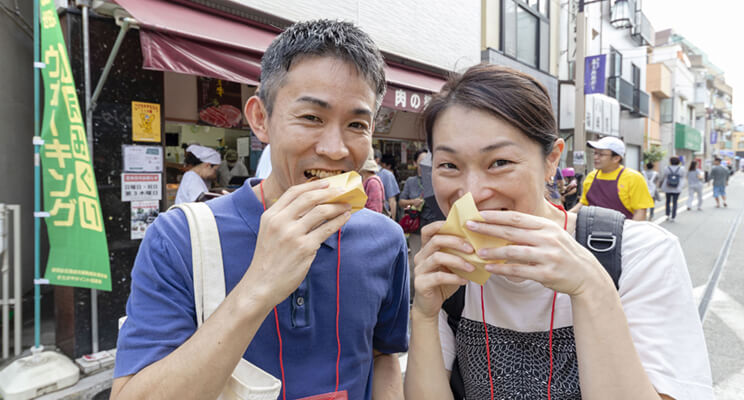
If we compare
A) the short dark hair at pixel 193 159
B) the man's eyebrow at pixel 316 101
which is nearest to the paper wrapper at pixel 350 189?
the man's eyebrow at pixel 316 101

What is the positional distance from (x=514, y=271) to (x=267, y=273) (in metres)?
0.70

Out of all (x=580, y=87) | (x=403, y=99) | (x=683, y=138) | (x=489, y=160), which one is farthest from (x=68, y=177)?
(x=683, y=138)

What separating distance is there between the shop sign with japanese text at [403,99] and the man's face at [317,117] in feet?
15.0

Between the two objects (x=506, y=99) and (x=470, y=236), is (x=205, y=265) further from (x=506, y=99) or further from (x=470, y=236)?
(x=506, y=99)

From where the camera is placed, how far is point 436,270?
4.42 feet

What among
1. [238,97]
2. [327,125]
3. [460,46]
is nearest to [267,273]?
[327,125]

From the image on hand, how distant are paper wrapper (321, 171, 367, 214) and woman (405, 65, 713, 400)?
0.92 ft

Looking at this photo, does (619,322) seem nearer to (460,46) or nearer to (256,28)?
(256,28)

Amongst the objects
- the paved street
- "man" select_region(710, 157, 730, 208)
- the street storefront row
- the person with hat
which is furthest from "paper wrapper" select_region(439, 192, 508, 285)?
"man" select_region(710, 157, 730, 208)

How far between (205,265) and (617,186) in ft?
20.3

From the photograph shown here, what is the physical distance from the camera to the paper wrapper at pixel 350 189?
1.17 meters

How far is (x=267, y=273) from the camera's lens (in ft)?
3.48

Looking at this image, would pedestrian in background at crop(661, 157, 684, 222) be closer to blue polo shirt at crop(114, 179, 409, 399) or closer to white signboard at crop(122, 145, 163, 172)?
white signboard at crop(122, 145, 163, 172)

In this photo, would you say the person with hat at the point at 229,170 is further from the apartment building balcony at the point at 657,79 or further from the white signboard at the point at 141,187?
the apartment building balcony at the point at 657,79
